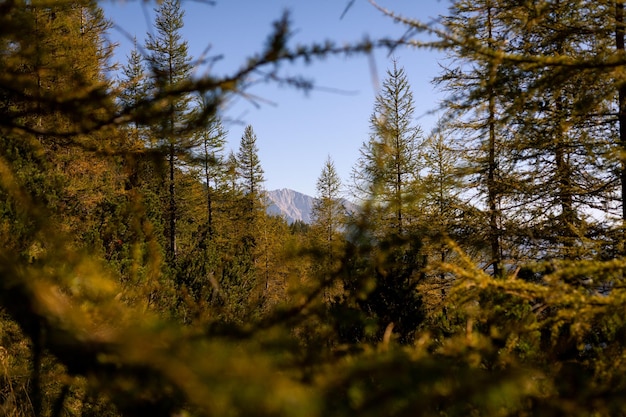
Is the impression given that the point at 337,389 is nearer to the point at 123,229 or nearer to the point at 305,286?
the point at 305,286

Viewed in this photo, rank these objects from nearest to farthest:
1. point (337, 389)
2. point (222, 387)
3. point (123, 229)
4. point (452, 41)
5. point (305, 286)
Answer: point (222, 387) < point (337, 389) < point (305, 286) < point (452, 41) < point (123, 229)

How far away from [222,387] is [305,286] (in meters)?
0.85

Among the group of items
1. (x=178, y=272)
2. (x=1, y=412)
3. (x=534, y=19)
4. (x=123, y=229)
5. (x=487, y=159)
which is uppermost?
(x=487, y=159)

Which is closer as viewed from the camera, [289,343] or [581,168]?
[289,343]

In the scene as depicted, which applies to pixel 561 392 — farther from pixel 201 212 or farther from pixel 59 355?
pixel 201 212

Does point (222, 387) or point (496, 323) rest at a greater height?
point (222, 387)

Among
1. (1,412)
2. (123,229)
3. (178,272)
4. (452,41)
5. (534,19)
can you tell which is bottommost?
(1,412)

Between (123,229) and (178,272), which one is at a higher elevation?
(123,229)

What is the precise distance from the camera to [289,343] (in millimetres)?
1178

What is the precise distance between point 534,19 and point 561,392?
238 centimetres

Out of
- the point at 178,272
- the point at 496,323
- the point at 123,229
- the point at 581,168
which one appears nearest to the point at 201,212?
the point at 178,272

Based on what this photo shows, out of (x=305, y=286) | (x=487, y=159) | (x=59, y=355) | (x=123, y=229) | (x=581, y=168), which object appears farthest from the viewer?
(x=487, y=159)

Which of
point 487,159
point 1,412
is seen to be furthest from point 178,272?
point 487,159

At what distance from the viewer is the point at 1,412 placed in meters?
3.88
